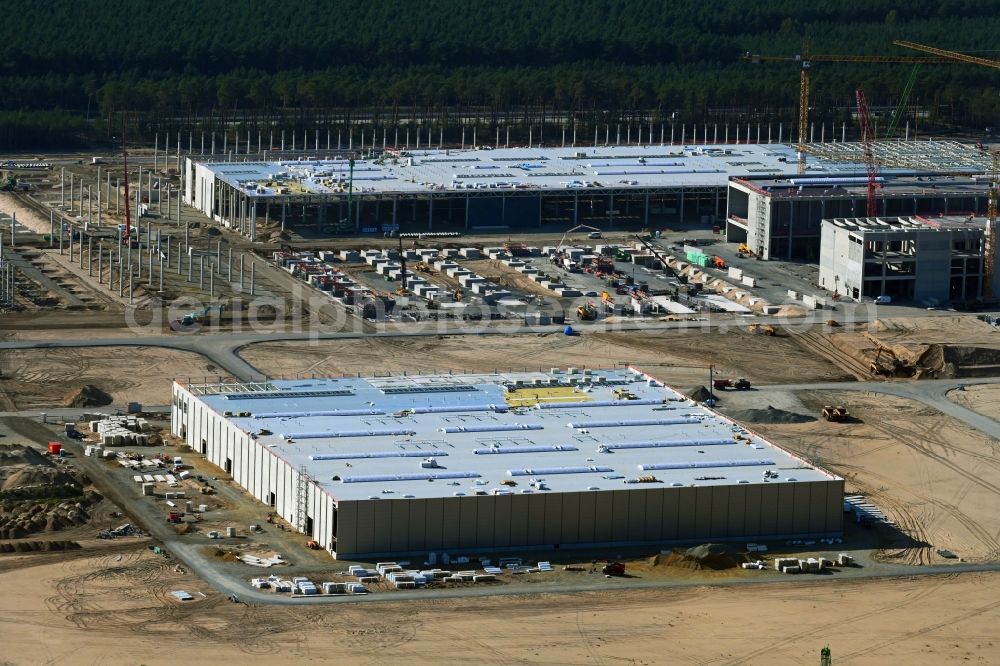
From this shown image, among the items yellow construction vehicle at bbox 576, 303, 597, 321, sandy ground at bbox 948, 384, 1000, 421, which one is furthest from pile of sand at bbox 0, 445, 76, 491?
sandy ground at bbox 948, 384, 1000, 421

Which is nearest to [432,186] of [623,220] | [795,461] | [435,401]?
[623,220]

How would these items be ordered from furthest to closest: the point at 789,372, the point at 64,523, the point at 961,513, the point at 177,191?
1. the point at 177,191
2. the point at 789,372
3. the point at 961,513
4. the point at 64,523

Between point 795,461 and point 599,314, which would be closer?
point 795,461

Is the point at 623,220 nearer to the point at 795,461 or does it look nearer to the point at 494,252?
the point at 494,252

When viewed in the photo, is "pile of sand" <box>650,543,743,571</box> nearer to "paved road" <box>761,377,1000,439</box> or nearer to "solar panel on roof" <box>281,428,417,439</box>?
"solar panel on roof" <box>281,428,417,439</box>

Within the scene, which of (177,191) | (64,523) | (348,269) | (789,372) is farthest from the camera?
(177,191)

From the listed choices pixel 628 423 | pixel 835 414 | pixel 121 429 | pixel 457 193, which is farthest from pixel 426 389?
Answer: pixel 457 193
